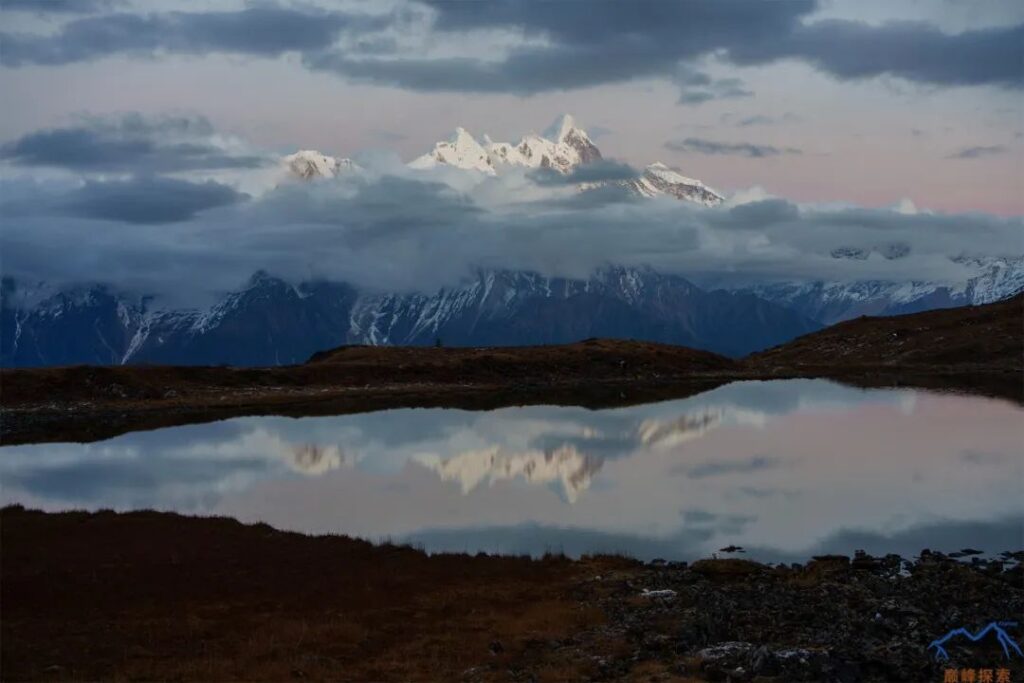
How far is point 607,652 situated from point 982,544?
23127mm

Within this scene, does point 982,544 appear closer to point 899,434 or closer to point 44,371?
point 899,434

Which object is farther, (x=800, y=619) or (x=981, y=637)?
(x=800, y=619)

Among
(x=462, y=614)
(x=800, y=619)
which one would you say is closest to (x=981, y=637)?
(x=800, y=619)

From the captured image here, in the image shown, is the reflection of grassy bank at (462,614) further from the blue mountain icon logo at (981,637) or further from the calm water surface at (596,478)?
the calm water surface at (596,478)

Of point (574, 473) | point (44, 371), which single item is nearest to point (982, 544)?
point (574, 473)

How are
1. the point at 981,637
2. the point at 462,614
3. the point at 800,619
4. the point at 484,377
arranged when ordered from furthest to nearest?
1. the point at 484,377
2. the point at 462,614
3. the point at 800,619
4. the point at 981,637

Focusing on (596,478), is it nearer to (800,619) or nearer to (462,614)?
(462,614)

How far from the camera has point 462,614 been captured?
3434cm

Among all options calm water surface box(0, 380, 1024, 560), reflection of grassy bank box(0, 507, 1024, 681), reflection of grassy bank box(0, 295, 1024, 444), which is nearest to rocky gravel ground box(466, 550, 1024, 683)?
reflection of grassy bank box(0, 507, 1024, 681)

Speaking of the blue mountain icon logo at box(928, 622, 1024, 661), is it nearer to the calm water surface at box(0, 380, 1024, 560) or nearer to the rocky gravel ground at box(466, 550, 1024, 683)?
the rocky gravel ground at box(466, 550, 1024, 683)

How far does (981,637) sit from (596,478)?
38.2 metres

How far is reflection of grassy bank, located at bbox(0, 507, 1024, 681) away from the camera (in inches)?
1080

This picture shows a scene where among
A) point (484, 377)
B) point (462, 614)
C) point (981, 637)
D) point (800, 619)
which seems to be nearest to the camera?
point (981, 637)

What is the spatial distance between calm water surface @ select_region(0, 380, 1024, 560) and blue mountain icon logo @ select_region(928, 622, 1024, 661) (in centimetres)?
1438
